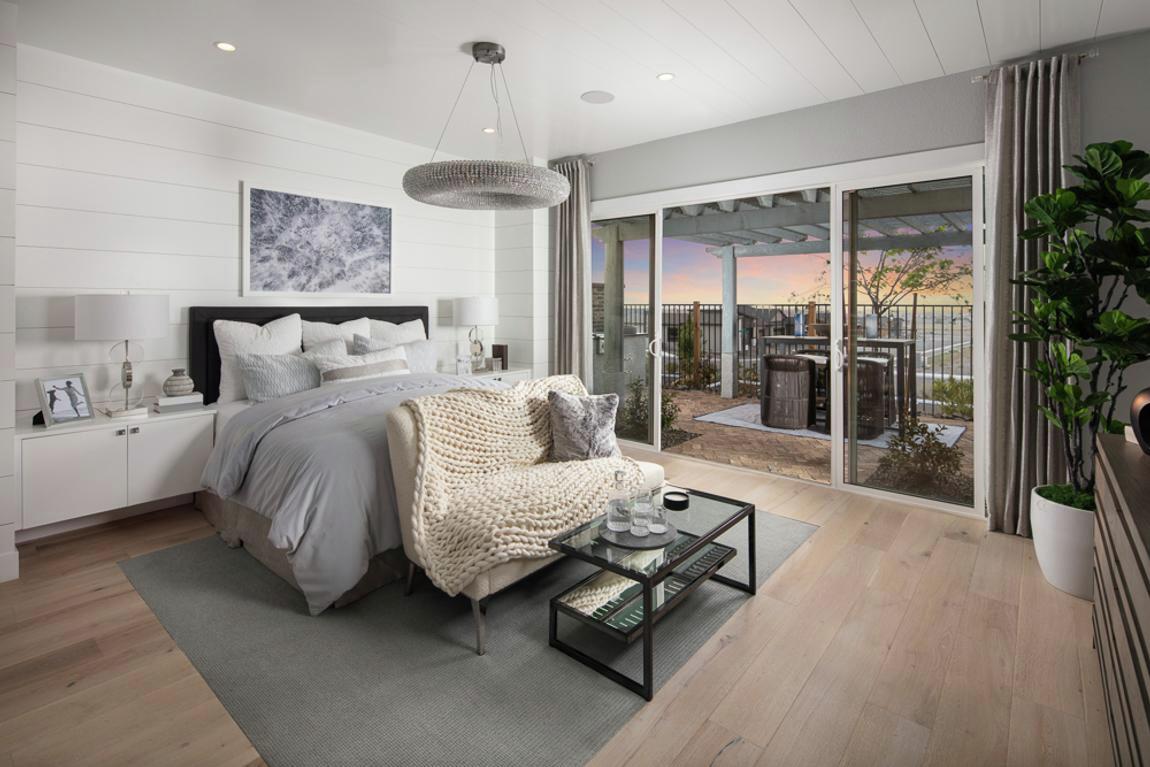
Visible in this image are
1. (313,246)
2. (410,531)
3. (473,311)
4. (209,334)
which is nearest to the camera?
(410,531)

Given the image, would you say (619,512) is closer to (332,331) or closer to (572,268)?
(332,331)

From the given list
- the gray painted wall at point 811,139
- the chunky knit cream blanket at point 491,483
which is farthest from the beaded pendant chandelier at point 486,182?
the gray painted wall at point 811,139

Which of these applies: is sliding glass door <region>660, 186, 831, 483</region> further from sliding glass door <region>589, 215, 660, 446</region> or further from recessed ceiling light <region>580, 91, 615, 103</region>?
recessed ceiling light <region>580, 91, 615, 103</region>

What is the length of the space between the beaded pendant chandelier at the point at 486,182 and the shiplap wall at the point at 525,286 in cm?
208

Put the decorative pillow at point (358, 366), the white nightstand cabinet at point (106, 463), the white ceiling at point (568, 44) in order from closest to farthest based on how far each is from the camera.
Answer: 1. the white ceiling at point (568, 44)
2. the white nightstand cabinet at point (106, 463)
3. the decorative pillow at point (358, 366)

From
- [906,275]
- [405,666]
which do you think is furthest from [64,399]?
[906,275]

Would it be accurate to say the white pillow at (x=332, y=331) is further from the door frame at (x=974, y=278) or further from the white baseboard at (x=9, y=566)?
the door frame at (x=974, y=278)

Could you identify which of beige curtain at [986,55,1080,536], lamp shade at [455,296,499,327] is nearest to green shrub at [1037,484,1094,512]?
beige curtain at [986,55,1080,536]

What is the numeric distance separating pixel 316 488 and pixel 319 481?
0.03m

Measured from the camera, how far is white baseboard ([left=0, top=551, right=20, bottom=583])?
107 inches

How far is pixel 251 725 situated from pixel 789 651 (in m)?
1.82

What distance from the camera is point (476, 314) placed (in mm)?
4996

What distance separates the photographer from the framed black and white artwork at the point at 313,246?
3994 mm

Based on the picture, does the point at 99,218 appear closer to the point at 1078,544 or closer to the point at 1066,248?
the point at 1066,248
